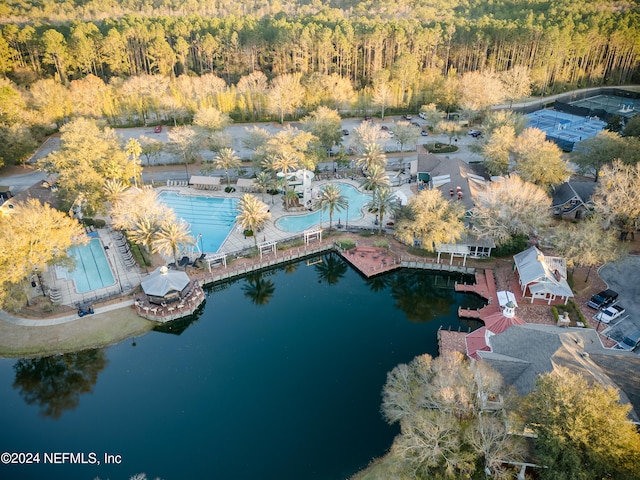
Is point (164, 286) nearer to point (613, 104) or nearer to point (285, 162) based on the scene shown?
point (285, 162)

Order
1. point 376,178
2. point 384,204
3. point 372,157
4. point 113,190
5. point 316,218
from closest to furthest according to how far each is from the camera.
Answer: point 384,204
point 113,190
point 376,178
point 316,218
point 372,157

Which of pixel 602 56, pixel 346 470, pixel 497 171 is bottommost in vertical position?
pixel 346 470

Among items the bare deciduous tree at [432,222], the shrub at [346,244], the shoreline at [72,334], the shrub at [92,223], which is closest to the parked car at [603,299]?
the bare deciduous tree at [432,222]

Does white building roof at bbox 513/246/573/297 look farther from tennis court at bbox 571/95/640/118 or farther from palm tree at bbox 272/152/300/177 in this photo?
tennis court at bbox 571/95/640/118

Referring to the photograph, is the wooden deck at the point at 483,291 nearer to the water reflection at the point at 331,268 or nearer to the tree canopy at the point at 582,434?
the water reflection at the point at 331,268

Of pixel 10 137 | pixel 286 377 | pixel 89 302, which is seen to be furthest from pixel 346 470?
pixel 10 137

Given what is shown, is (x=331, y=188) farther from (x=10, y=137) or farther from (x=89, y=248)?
(x=10, y=137)

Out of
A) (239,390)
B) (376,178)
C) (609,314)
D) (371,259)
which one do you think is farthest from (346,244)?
(609,314)
